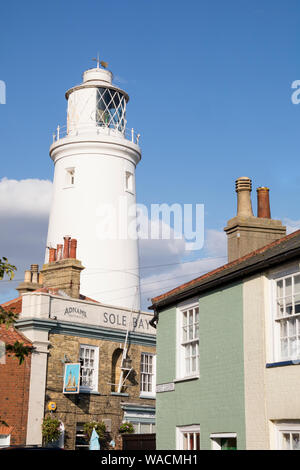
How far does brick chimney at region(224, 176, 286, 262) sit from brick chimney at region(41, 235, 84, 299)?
42.2 ft

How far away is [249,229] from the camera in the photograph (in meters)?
19.8

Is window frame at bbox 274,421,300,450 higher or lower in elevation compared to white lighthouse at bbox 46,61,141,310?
lower

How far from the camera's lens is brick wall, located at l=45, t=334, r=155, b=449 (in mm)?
28625

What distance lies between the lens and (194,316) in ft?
60.0

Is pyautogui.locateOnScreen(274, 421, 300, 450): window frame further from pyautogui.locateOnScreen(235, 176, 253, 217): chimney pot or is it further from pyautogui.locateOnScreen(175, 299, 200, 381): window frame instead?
pyautogui.locateOnScreen(235, 176, 253, 217): chimney pot

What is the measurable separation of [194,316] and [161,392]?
2.61 m

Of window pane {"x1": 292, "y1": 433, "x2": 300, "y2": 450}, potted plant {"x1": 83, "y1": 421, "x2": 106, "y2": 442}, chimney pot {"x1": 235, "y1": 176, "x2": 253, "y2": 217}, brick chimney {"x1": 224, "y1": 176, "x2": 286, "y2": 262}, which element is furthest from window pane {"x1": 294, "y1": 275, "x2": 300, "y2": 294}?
potted plant {"x1": 83, "y1": 421, "x2": 106, "y2": 442}

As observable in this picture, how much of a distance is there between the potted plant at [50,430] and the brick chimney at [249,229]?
12096mm

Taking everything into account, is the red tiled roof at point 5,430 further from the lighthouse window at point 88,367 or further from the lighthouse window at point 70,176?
the lighthouse window at point 70,176

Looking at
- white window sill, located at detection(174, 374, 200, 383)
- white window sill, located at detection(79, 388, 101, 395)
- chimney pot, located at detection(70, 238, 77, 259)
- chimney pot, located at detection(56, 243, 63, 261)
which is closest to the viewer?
white window sill, located at detection(174, 374, 200, 383)

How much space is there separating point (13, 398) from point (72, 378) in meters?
2.63

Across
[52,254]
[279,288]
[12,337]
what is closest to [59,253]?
[52,254]

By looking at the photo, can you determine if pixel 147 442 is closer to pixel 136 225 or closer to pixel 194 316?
pixel 194 316
